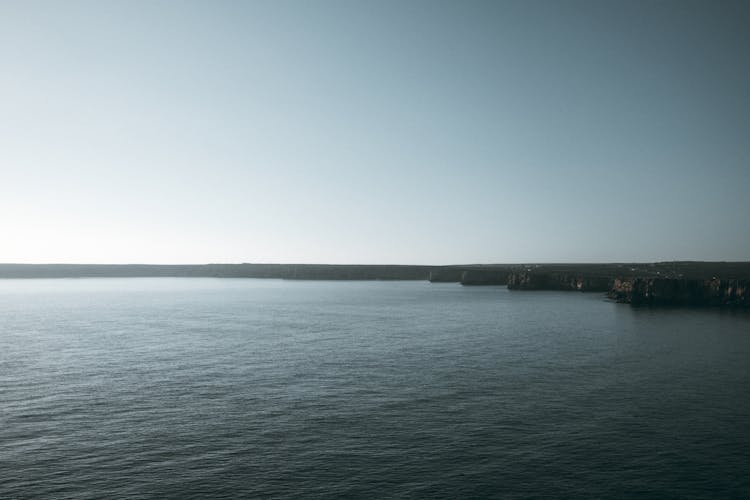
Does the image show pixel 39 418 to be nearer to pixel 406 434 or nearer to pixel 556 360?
pixel 406 434

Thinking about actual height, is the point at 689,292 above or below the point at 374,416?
above

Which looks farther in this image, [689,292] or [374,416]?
[689,292]

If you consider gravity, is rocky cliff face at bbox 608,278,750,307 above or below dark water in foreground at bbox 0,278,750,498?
above

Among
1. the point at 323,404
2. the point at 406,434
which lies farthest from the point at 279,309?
the point at 406,434

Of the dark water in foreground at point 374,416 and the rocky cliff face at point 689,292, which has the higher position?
the rocky cliff face at point 689,292

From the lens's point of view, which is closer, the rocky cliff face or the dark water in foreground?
the dark water in foreground
